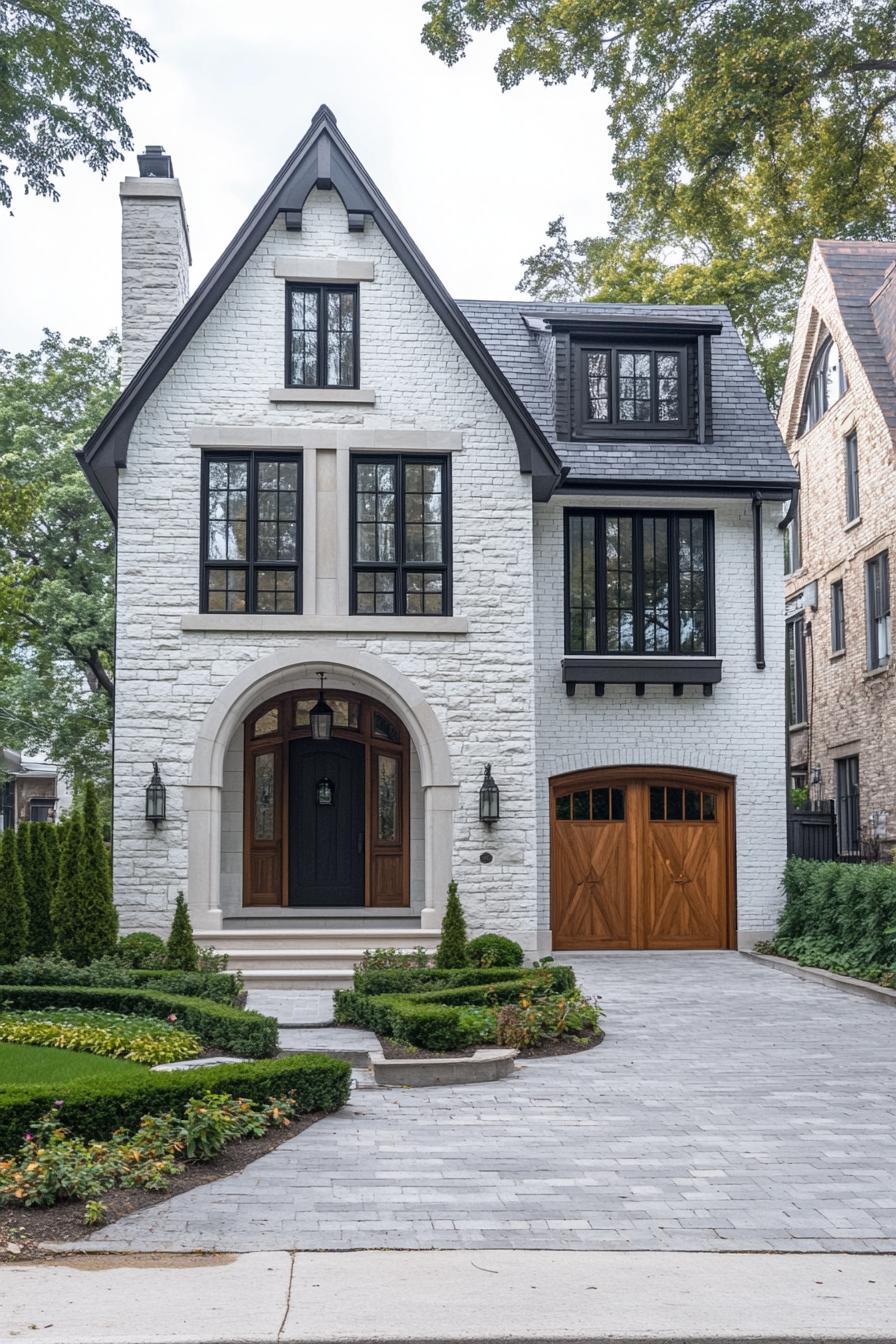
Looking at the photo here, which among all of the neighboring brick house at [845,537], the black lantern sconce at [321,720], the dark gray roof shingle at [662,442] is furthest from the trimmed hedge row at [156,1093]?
the neighboring brick house at [845,537]

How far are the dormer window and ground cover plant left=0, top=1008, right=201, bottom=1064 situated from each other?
12.1m

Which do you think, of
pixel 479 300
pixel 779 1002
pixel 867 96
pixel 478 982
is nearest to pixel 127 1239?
pixel 478 982

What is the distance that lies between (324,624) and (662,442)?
20.2ft

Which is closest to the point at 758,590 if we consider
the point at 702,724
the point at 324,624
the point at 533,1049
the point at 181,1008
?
the point at 702,724

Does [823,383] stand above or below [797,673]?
above

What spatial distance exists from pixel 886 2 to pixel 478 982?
14.9m

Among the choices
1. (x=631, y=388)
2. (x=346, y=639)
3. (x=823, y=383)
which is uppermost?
(x=823, y=383)

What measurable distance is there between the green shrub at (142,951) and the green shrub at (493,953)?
3291 mm

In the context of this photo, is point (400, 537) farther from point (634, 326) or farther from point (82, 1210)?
point (82, 1210)

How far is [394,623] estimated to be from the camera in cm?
1761

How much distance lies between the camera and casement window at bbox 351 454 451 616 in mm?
17828

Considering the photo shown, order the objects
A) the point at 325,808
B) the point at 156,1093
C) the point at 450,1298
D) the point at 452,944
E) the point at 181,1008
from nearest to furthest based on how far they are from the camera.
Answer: the point at 450,1298
the point at 156,1093
the point at 181,1008
the point at 452,944
the point at 325,808

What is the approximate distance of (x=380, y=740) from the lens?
19.1 metres

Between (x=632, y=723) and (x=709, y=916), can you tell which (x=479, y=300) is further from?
(x=709, y=916)
